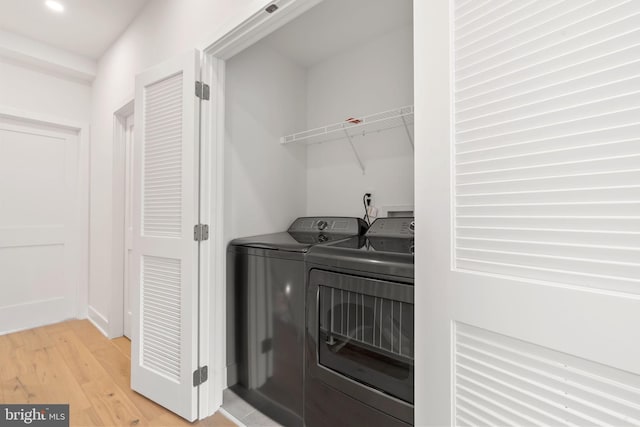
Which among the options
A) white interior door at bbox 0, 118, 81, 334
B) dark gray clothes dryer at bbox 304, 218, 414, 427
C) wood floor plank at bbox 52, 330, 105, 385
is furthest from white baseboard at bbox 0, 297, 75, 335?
dark gray clothes dryer at bbox 304, 218, 414, 427

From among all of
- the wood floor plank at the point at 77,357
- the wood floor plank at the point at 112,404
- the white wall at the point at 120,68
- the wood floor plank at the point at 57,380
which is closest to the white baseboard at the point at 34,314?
the white wall at the point at 120,68

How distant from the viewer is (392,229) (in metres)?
1.69

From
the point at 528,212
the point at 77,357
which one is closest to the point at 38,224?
the point at 77,357

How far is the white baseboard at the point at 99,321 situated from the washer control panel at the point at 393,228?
2697mm

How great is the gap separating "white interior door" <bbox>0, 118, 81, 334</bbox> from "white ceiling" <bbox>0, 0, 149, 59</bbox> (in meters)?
0.85

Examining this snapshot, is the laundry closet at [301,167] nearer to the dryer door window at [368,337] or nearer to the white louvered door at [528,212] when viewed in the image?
the dryer door window at [368,337]

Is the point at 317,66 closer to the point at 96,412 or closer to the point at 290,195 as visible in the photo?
the point at 290,195

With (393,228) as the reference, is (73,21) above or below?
above

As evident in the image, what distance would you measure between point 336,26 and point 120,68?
2000mm

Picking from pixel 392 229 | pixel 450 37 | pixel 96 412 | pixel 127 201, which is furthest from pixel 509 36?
pixel 127 201

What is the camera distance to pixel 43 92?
111 inches

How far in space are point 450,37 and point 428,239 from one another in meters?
0.57

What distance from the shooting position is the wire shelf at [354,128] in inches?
73.9

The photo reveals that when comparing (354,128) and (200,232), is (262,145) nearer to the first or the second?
(354,128)
